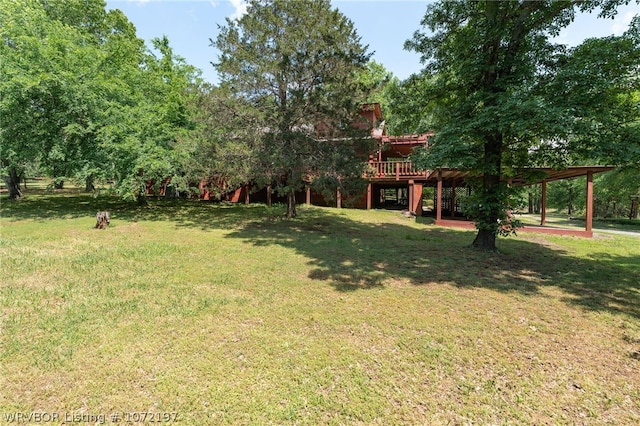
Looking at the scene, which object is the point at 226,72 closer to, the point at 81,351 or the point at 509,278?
the point at 81,351

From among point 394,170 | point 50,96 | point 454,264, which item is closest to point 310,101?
point 454,264

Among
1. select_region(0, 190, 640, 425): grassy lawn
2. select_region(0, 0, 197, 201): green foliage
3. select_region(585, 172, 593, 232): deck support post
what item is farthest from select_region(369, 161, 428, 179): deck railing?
select_region(0, 0, 197, 201): green foliage

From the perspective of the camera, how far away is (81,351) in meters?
3.21

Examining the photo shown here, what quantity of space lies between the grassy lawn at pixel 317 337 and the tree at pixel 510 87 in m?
2.57

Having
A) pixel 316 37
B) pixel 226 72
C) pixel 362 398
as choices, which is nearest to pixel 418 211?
pixel 316 37

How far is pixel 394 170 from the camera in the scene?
699 inches

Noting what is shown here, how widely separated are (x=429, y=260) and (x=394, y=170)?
11392mm

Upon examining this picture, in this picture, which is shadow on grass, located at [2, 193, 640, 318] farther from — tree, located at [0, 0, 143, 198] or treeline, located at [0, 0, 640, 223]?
tree, located at [0, 0, 143, 198]

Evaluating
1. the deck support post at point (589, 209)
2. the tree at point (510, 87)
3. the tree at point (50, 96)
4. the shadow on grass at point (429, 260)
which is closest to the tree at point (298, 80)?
the shadow on grass at point (429, 260)

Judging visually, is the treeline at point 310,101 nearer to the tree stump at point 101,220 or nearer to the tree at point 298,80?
the tree at point 298,80

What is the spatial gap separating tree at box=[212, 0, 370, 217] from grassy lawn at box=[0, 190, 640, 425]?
477 centimetres

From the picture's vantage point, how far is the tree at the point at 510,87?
5.81 metres

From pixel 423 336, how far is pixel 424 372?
71 centimetres

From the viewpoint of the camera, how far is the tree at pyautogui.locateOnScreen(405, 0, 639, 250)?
5.81m
